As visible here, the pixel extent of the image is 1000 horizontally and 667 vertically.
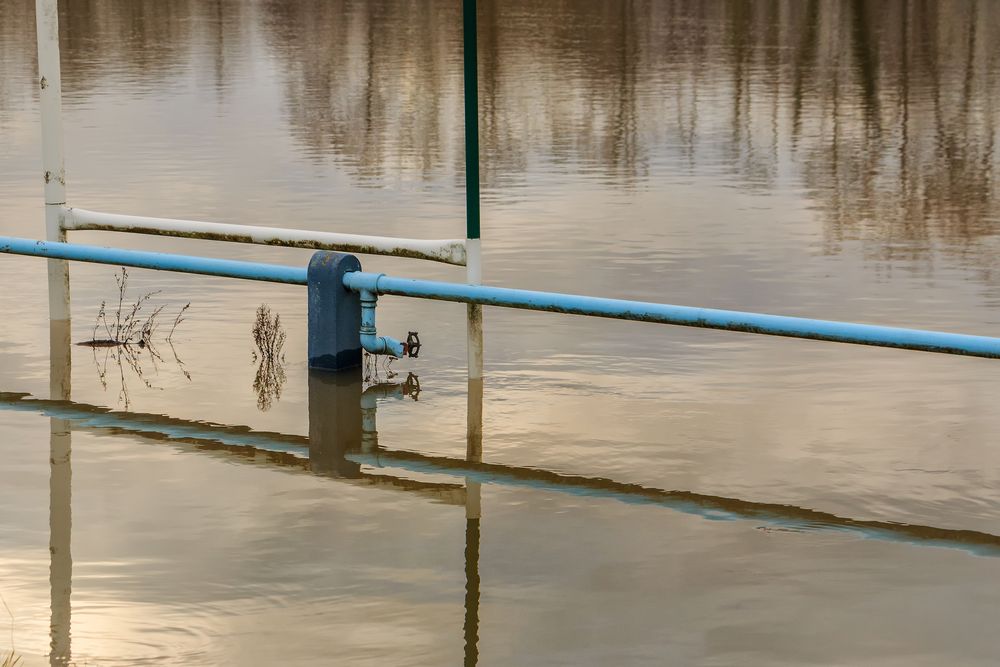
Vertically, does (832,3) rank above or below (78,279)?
above

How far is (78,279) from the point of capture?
12789mm

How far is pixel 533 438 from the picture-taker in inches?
342

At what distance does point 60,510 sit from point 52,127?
371cm

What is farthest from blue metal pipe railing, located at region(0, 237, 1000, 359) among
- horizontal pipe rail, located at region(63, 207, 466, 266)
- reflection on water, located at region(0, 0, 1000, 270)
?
reflection on water, located at region(0, 0, 1000, 270)

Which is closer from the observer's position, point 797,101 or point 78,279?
point 78,279

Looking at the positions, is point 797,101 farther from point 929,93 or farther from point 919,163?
point 919,163

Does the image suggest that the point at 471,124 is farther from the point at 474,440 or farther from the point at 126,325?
the point at 126,325

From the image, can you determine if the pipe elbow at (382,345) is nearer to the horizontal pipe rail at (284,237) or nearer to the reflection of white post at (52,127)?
the horizontal pipe rail at (284,237)

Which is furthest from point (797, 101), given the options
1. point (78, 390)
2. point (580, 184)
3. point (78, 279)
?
point (78, 390)

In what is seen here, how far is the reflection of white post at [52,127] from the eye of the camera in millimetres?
10555

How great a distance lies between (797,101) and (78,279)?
1719 centimetres

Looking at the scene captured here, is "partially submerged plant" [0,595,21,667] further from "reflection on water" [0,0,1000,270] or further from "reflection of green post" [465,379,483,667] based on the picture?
"reflection on water" [0,0,1000,270]

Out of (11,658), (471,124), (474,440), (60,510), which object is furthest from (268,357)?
(11,658)

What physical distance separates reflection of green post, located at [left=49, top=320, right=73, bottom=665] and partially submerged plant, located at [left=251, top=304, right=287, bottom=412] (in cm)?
97
